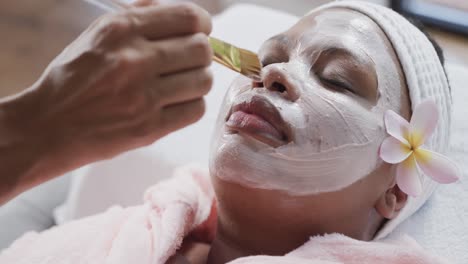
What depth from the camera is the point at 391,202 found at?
1.12 metres

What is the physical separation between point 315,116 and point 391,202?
0.82 ft

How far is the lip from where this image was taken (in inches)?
38.2

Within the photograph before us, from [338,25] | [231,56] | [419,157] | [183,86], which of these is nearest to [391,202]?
[419,157]

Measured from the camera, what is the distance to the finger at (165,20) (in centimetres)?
74

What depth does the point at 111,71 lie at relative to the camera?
706 millimetres

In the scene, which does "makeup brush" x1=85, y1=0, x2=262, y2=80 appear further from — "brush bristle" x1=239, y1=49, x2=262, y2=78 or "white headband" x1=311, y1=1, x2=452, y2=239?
"white headband" x1=311, y1=1, x2=452, y2=239

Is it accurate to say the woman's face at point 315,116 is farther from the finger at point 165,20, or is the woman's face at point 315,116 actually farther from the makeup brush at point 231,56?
the finger at point 165,20

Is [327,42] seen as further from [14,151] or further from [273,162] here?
[14,151]

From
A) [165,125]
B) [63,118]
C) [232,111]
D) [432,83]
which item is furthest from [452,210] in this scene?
[63,118]

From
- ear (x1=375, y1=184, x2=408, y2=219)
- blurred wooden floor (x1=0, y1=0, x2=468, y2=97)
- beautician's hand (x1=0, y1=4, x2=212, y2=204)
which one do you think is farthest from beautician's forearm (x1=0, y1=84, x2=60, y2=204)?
blurred wooden floor (x1=0, y1=0, x2=468, y2=97)

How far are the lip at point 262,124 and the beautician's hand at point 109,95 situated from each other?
0.76 ft

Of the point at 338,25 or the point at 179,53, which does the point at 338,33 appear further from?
the point at 179,53

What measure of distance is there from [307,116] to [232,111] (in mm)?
130

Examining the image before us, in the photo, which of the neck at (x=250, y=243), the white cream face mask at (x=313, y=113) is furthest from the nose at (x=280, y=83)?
the neck at (x=250, y=243)
